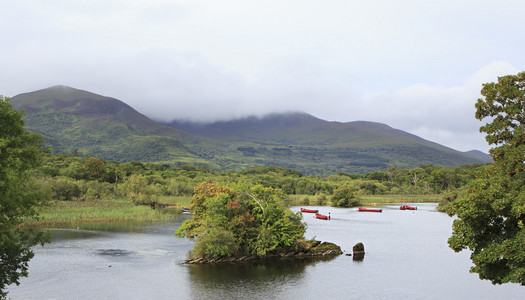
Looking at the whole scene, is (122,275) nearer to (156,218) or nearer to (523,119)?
(523,119)

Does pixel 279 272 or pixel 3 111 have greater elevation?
pixel 3 111

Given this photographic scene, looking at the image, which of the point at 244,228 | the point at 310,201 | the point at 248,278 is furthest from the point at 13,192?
the point at 310,201

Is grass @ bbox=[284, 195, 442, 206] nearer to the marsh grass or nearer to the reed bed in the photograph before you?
the marsh grass

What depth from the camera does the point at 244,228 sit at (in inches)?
2405

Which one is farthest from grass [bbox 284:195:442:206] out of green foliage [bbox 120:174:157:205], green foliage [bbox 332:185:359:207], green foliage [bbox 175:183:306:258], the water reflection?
the water reflection

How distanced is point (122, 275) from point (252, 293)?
17.5 metres

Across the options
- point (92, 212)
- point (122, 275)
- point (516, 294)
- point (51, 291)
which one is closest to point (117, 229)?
point (92, 212)

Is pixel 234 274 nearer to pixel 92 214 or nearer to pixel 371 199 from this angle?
pixel 92 214

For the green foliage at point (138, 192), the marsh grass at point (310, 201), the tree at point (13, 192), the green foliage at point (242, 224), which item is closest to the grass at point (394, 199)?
the marsh grass at point (310, 201)

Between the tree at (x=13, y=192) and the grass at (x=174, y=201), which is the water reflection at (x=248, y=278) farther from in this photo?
the grass at (x=174, y=201)

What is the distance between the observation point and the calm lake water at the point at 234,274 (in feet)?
149

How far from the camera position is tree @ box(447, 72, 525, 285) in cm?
2705

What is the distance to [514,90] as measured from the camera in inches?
1174

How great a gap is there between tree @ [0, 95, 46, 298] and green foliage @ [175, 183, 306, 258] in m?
28.3
